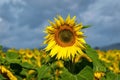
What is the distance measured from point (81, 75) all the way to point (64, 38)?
66 cm

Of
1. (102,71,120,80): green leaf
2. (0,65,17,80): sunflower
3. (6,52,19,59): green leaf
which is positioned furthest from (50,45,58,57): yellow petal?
(6,52,19,59): green leaf

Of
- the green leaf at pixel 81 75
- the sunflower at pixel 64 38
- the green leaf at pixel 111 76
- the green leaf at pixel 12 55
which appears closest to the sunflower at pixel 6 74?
the sunflower at pixel 64 38

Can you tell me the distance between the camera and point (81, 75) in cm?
604

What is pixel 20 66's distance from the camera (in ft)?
24.0

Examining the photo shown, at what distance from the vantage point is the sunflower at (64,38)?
6.27 meters

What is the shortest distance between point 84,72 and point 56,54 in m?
0.49

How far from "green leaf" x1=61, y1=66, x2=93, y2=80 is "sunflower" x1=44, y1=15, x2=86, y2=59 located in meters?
0.28

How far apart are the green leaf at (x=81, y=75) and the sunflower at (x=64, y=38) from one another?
0.28 metres

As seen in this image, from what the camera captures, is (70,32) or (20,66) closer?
(70,32)

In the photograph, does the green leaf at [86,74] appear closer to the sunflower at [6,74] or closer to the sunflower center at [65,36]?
the sunflower center at [65,36]

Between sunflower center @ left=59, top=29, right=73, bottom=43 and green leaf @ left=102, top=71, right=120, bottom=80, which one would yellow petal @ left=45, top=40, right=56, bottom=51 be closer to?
sunflower center @ left=59, top=29, right=73, bottom=43

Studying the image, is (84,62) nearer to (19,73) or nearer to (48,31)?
(48,31)

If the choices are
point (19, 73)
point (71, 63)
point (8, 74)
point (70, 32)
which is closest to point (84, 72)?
point (71, 63)

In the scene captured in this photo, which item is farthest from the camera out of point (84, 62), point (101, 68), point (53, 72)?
point (53, 72)
